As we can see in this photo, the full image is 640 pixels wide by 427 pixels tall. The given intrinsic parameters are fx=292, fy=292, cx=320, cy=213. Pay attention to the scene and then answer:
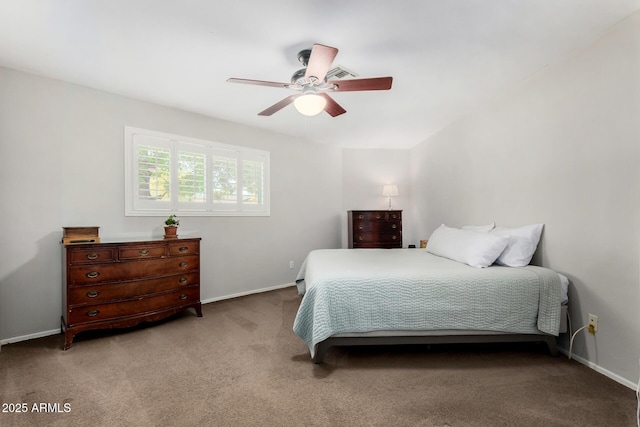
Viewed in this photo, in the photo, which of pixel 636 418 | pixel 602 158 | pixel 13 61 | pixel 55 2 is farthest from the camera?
pixel 13 61

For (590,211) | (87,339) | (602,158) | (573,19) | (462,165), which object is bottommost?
(87,339)

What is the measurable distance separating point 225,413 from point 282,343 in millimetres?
937

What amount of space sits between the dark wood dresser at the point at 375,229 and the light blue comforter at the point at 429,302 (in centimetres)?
260

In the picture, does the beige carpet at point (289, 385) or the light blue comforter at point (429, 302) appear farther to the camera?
the light blue comforter at point (429, 302)

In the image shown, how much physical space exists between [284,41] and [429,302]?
2.23m

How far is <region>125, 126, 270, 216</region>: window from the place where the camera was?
332 cm

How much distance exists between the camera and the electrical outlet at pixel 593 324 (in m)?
2.10

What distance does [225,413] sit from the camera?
164cm

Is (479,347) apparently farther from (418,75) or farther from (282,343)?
(418,75)

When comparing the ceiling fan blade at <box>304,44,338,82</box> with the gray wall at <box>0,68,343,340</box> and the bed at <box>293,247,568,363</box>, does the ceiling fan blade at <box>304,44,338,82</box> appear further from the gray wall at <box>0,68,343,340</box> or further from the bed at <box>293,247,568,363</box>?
the gray wall at <box>0,68,343,340</box>

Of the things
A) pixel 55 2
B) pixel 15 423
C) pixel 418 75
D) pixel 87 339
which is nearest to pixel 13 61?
pixel 55 2

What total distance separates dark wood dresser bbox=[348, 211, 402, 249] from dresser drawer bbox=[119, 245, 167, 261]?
285 cm

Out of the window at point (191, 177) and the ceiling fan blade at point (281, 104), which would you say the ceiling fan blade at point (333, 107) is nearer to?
the ceiling fan blade at point (281, 104)

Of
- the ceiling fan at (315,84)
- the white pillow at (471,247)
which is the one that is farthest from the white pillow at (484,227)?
the ceiling fan at (315,84)
